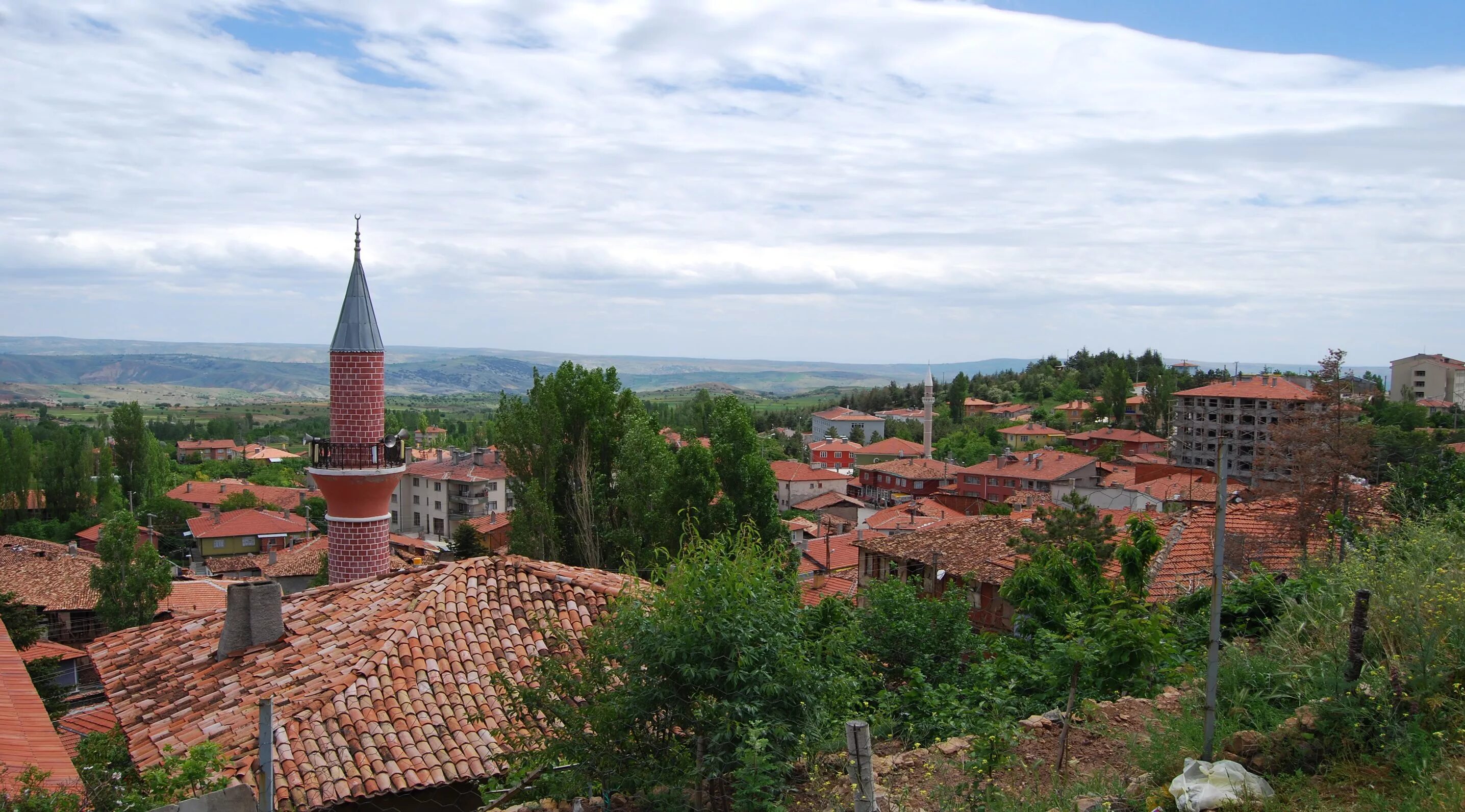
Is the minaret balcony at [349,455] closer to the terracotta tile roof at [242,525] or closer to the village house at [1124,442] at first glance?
the terracotta tile roof at [242,525]

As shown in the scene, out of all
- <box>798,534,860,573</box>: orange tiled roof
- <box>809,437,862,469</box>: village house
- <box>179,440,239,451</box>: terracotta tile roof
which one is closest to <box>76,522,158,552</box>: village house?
<box>798,534,860,573</box>: orange tiled roof

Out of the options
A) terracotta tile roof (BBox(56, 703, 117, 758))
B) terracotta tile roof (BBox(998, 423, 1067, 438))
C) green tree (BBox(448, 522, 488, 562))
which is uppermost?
terracotta tile roof (BBox(998, 423, 1067, 438))

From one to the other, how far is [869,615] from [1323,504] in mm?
7309

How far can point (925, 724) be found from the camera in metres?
7.48

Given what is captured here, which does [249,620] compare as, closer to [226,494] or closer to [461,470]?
[461,470]

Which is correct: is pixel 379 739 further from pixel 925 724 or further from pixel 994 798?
pixel 994 798

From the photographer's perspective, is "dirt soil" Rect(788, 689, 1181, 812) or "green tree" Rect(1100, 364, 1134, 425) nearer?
"dirt soil" Rect(788, 689, 1181, 812)

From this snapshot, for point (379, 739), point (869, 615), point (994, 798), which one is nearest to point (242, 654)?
point (379, 739)

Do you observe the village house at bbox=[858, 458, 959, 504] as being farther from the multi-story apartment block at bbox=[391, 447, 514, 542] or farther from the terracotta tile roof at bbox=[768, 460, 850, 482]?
the multi-story apartment block at bbox=[391, 447, 514, 542]

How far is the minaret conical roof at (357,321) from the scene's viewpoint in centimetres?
1334

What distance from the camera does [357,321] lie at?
44.6ft

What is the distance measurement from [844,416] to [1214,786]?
4095 inches

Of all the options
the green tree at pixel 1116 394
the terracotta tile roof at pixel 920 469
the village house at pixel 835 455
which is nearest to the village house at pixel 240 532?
the terracotta tile roof at pixel 920 469

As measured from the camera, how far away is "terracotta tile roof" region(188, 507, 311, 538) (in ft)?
160
